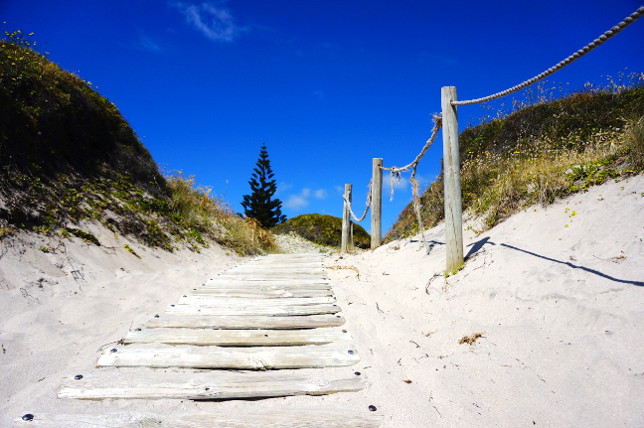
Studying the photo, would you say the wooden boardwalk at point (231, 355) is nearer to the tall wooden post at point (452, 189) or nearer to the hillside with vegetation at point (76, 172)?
the tall wooden post at point (452, 189)

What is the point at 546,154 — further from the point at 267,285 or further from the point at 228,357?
the point at 228,357

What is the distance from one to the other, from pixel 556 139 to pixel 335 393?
7.71m

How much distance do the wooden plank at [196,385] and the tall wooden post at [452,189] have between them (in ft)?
6.89

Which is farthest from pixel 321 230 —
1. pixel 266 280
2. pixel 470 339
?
pixel 470 339

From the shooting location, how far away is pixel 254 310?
9.97 ft

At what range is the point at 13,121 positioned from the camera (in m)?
4.85

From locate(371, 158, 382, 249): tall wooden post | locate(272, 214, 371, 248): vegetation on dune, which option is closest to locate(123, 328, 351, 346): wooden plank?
locate(371, 158, 382, 249): tall wooden post

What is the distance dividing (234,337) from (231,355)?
287 mm

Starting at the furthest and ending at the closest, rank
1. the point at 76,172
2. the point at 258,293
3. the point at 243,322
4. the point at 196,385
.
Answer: the point at 76,172 < the point at 258,293 < the point at 243,322 < the point at 196,385

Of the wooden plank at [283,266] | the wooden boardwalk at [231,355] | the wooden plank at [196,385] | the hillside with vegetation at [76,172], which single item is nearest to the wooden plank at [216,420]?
the wooden boardwalk at [231,355]

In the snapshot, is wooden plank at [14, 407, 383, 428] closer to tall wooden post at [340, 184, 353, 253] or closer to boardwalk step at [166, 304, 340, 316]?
boardwalk step at [166, 304, 340, 316]

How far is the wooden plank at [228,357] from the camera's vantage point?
200 cm

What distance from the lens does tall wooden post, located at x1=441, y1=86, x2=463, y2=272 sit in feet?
11.4

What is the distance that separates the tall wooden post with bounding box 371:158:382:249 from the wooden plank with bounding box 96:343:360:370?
545 centimetres
